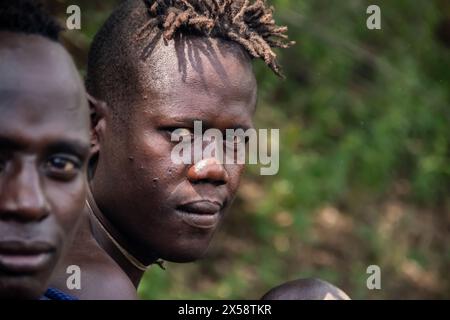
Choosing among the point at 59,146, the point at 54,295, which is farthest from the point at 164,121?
the point at 59,146

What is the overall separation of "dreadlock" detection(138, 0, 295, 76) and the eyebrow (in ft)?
2.59

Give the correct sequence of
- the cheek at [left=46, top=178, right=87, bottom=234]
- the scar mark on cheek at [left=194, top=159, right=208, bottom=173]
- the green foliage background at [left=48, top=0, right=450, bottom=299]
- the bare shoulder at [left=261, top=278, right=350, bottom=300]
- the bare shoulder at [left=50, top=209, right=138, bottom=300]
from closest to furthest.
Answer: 1. the cheek at [left=46, top=178, right=87, bottom=234]
2. the bare shoulder at [left=50, top=209, right=138, bottom=300]
3. the scar mark on cheek at [left=194, top=159, right=208, bottom=173]
4. the bare shoulder at [left=261, top=278, right=350, bottom=300]
5. the green foliage background at [left=48, top=0, right=450, bottom=299]

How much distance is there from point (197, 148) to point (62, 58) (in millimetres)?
724

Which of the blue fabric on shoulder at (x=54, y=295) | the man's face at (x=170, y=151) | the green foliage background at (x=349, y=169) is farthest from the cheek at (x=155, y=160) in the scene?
the green foliage background at (x=349, y=169)

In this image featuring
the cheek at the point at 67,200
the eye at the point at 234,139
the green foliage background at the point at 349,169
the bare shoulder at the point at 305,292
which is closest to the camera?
the cheek at the point at 67,200

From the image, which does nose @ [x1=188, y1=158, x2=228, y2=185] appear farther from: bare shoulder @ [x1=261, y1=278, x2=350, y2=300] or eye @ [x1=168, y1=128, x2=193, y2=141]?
bare shoulder @ [x1=261, y1=278, x2=350, y2=300]

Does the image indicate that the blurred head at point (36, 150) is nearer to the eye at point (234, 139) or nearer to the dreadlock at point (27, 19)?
the dreadlock at point (27, 19)

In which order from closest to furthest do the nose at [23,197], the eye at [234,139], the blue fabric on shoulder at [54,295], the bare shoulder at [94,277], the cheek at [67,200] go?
the nose at [23,197] → the cheek at [67,200] → the blue fabric on shoulder at [54,295] → the bare shoulder at [94,277] → the eye at [234,139]

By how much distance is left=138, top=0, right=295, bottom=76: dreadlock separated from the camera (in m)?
2.82

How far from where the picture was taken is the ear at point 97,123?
292 centimetres

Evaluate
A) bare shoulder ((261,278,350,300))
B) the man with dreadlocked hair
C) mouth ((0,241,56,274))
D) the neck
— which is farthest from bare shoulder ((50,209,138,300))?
bare shoulder ((261,278,350,300))

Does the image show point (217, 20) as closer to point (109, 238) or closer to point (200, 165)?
point (200, 165)

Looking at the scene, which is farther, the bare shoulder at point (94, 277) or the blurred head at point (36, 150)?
the bare shoulder at point (94, 277)

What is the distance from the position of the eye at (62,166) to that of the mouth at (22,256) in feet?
0.51
